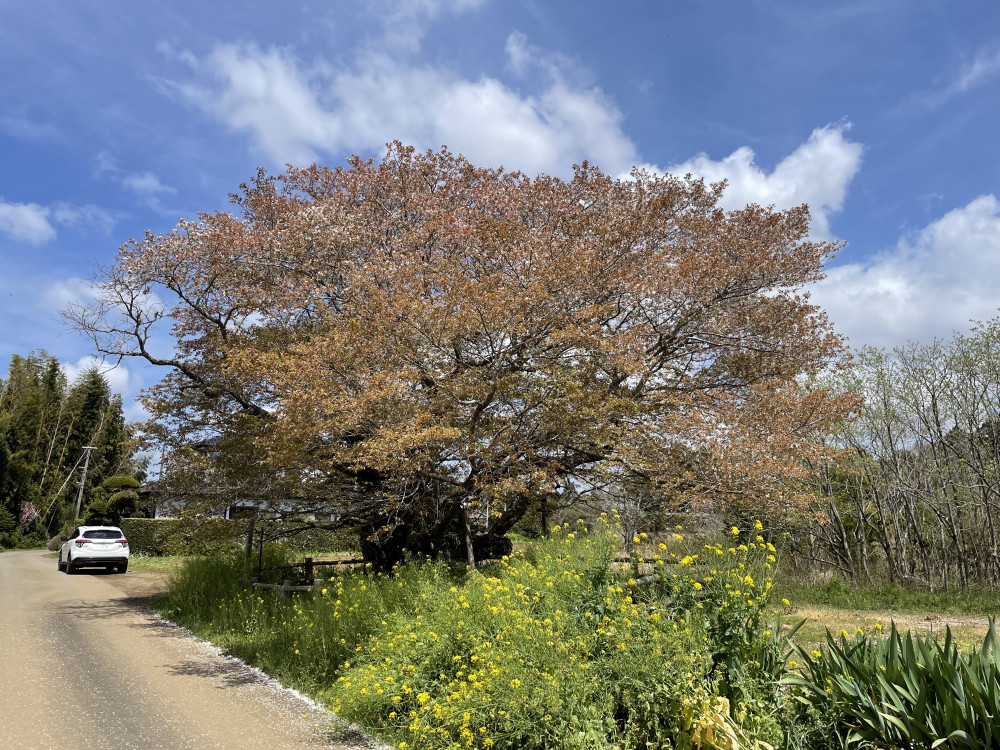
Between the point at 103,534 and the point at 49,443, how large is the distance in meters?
31.0

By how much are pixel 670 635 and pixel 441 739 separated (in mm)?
1888

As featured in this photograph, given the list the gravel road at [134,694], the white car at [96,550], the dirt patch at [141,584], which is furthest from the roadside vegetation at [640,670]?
the white car at [96,550]

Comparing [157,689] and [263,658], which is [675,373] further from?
[157,689]

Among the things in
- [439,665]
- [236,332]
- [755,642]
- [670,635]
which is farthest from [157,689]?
[236,332]

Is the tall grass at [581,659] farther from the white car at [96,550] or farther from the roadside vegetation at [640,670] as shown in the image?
the white car at [96,550]

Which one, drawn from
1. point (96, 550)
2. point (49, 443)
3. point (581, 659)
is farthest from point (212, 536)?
point (49, 443)

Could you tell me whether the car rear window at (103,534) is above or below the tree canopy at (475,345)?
below

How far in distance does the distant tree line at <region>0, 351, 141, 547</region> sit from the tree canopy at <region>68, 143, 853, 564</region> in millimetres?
31957

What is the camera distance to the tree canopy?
28.6 ft

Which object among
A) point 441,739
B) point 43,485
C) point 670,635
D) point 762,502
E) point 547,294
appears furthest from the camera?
point 43,485

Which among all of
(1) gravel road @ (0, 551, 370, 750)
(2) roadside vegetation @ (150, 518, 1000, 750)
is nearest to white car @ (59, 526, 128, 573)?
(1) gravel road @ (0, 551, 370, 750)

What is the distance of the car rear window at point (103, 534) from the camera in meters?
20.3

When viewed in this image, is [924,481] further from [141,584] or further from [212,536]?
[141,584]

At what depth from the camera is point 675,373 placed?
38.8ft
